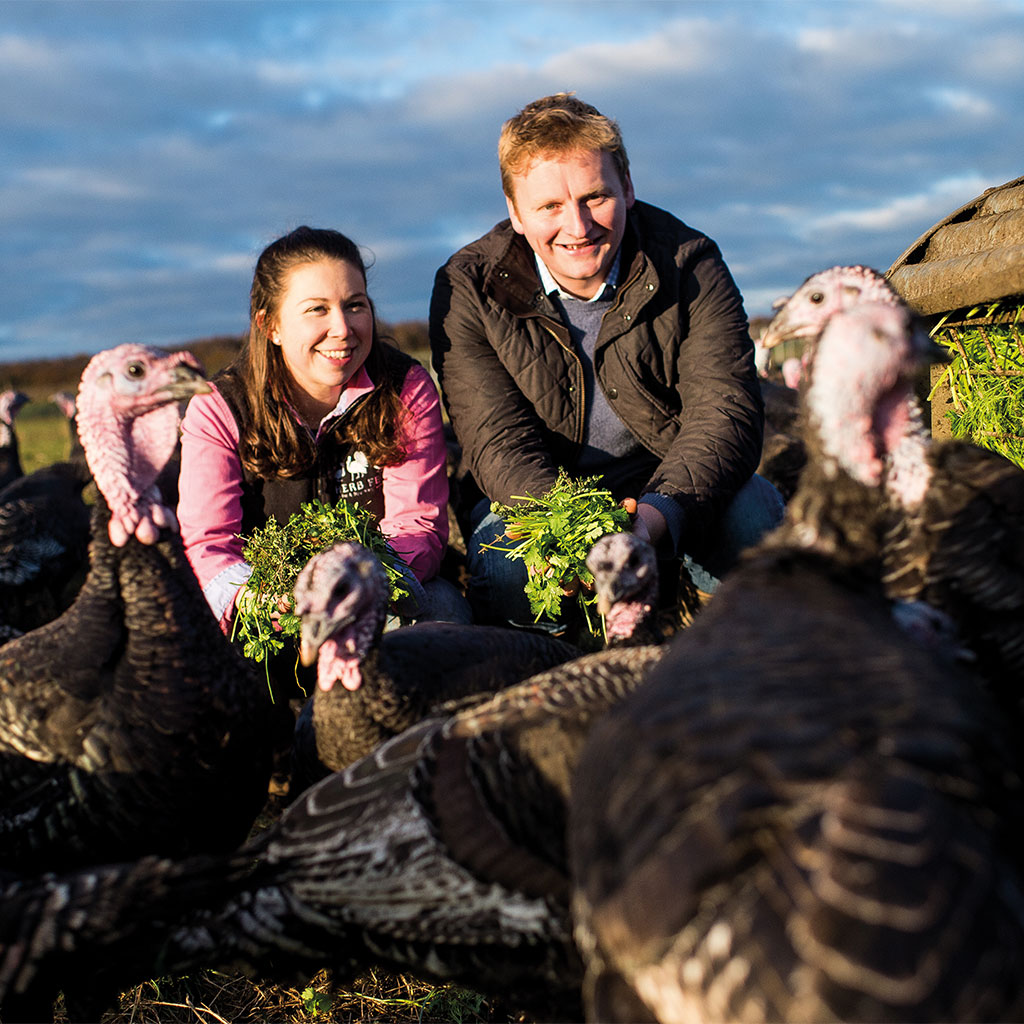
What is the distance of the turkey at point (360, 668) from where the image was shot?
3.36m

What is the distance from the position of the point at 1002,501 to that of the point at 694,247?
239 cm

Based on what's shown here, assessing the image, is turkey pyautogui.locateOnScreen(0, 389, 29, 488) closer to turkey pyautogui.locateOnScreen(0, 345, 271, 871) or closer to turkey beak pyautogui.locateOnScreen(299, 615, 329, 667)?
turkey pyautogui.locateOnScreen(0, 345, 271, 871)

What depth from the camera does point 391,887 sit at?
2721 mm

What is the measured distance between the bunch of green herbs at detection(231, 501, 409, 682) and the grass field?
1.23 meters

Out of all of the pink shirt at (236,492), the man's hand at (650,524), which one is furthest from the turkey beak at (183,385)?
the man's hand at (650,524)

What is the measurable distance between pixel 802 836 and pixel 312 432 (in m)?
3.57

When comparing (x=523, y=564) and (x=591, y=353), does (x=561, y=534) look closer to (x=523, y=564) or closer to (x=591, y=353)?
(x=523, y=564)

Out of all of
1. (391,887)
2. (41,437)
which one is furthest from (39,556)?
(41,437)

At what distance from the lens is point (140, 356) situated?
3262 millimetres

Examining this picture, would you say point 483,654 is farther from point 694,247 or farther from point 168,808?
point 694,247

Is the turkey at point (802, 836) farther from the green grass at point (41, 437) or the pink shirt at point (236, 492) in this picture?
the green grass at point (41, 437)

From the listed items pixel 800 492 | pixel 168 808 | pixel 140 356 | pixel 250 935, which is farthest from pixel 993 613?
pixel 140 356

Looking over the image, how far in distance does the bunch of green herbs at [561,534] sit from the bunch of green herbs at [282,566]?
0.55 metres

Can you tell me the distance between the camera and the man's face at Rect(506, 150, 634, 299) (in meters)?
4.48
